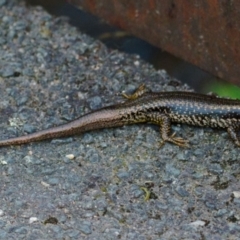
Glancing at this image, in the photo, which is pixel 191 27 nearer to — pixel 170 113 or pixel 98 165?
pixel 170 113

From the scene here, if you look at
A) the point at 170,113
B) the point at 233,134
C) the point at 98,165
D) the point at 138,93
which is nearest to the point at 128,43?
the point at 138,93

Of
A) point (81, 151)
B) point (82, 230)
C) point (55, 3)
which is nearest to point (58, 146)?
point (81, 151)

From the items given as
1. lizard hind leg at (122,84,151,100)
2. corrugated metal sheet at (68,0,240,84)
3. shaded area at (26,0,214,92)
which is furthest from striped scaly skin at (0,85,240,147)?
shaded area at (26,0,214,92)

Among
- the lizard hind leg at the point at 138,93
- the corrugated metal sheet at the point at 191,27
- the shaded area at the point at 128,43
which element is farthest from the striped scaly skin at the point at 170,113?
the shaded area at the point at 128,43

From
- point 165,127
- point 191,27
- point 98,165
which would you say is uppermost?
point 191,27

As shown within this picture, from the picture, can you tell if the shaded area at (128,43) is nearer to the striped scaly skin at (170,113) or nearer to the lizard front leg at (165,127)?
the striped scaly skin at (170,113)

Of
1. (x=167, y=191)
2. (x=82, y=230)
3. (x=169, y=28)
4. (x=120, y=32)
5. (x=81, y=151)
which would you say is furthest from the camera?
(x=120, y=32)

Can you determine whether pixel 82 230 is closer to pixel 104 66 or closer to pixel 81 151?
pixel 81 151
